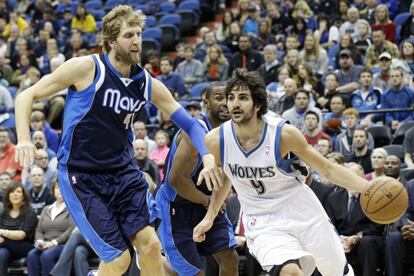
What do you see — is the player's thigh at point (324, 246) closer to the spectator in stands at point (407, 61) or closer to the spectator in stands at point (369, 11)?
the spectator in stands at point (407, 61)

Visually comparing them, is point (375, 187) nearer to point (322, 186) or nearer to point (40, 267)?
point (322, 186)

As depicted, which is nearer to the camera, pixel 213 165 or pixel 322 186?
pixel 213 165

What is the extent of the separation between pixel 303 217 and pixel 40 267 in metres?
5.15

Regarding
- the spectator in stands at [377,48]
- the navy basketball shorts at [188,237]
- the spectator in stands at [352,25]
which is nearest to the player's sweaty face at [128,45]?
the navy basketball shorts at [188,237]

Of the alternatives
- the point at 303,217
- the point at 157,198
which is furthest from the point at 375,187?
the point at 157,198

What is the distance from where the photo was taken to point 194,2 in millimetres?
18734

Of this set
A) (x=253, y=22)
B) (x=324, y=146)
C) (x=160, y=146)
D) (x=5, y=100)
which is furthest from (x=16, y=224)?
(x=253, y=22)

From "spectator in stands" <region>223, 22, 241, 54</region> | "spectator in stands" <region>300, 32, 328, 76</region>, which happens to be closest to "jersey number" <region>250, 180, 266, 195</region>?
"spectator in stands" <region>300, 32, 328, 76</region>

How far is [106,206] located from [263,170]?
1.15m

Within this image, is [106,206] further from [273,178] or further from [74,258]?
[74,258]

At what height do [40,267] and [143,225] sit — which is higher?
[143,225]

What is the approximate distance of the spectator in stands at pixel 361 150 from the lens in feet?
35.3

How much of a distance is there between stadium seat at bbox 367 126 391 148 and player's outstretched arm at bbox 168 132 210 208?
4.93m

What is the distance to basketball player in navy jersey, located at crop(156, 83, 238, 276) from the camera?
7.08 meters
